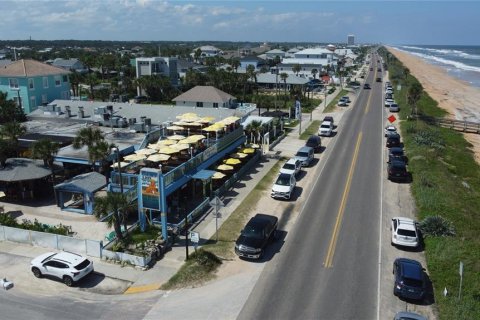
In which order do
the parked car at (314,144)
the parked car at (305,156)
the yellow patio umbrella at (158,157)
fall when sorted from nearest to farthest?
the yellow patio umbrella at (158,157), the parked car at (305,156), the parked car at (314,144)

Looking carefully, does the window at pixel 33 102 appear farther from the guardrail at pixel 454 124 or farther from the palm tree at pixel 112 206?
the guardrail at pixel 454 124

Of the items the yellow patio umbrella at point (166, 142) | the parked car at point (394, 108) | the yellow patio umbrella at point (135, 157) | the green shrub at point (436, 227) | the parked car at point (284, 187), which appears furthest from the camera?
the parked car at point (394, 108)

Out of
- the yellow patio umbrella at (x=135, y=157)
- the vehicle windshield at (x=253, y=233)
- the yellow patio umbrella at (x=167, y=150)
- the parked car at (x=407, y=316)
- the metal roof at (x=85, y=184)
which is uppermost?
the yellow patio umbrella at (x=167, y=150)

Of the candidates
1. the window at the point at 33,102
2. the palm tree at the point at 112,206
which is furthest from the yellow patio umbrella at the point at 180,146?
the window at the point at 33,102

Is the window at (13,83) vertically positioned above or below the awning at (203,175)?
above

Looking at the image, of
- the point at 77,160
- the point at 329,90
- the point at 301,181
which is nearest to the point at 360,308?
the point at 301,181

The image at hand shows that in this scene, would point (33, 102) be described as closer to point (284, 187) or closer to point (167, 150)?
point (167, 150)

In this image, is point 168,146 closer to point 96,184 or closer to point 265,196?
point 96,184

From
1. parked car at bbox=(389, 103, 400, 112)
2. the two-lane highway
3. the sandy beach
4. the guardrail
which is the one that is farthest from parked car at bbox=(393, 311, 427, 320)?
parked car at bbox=(389, 103, 400, 112)
